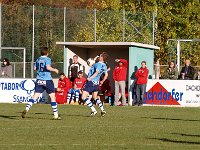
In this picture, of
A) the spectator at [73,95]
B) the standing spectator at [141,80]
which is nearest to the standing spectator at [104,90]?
the spectator at [73,95]

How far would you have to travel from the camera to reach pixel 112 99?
126 ft

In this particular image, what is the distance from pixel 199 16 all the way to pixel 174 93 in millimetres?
23521

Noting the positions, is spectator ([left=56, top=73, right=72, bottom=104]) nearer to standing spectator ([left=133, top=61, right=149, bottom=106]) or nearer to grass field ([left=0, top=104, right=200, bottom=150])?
standing spectator ([left=133, top=61, right=149, bottom=106])

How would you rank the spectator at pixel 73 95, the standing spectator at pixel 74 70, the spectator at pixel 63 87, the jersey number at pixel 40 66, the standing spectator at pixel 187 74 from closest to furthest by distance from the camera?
the jersey number at pixel 40 66
the spectator at pixel 73 95
the spectator at pixel 63 87
the standing spectator at pixel 187 74
the standing spectator at pixel 74 70

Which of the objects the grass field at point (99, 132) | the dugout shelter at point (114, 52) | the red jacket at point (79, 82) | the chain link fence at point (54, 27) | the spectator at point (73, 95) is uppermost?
the chain link fence at point (54, 27)

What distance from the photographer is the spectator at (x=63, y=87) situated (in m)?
37.6

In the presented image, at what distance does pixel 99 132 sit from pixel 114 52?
2006 cm

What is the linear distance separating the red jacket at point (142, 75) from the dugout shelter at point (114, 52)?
1.40 meters

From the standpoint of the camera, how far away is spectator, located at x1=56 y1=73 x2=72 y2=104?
123 ft

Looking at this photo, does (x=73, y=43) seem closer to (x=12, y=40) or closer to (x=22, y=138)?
(x=12, y=40)

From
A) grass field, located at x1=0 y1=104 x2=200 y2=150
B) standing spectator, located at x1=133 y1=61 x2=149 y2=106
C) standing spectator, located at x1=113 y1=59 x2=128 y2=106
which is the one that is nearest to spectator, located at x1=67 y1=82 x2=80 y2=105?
standing spectator, located at x1=113 y1=59 x2=128 y2=106

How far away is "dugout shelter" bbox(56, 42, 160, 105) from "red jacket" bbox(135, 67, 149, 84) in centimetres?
140

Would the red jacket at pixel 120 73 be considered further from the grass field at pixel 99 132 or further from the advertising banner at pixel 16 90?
the grass field at pixel 99 132

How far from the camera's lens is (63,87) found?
1481 inches
